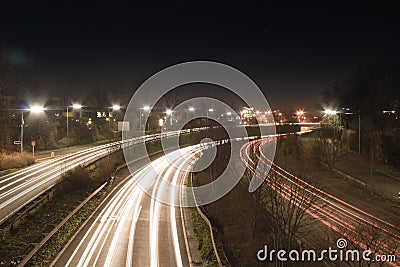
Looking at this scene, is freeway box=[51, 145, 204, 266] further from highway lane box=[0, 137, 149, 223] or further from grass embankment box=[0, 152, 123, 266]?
highway lane box=[0, 137, 149, 223]

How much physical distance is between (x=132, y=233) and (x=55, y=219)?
424cm

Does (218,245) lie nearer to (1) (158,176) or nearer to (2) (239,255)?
(2) (239,255)

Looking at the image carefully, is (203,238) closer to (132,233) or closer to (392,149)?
(132,233)

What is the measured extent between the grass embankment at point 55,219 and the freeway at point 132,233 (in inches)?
19.5

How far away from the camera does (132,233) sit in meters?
14.7

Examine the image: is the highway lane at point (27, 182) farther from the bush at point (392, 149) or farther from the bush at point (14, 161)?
the bush at point (392, 149)

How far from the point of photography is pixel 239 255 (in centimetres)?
1498

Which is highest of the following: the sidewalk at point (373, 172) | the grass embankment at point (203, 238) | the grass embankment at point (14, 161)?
the grass embankment at point (14, 161)

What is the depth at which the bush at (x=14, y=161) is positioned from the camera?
27.4 m

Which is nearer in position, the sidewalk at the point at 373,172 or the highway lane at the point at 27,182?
the highway lane at the point at 27,182

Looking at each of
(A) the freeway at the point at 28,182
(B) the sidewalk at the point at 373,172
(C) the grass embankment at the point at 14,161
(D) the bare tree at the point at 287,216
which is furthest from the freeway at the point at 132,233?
(B) the sidewalk at the point at 373,172

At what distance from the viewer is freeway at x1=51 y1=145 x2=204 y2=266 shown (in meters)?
12.2

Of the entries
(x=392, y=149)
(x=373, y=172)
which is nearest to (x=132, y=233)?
(x=373, y=172)

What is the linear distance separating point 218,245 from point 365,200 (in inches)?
562
